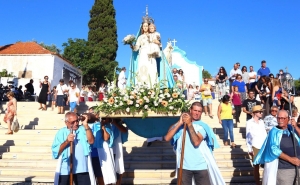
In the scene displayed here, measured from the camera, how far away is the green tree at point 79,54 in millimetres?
36094

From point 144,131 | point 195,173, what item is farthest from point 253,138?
point 195,173

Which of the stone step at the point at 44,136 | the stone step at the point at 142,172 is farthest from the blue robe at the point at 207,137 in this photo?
the stone step at the point at 44,136

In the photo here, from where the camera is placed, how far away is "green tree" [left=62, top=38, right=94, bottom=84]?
36.1 m

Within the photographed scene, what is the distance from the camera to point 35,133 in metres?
10.5

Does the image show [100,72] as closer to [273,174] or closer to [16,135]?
[16,135]

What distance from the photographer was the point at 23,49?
30.6m

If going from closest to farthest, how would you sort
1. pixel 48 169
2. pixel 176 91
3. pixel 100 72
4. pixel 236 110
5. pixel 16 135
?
pixel 176 91, pixel 48 169, pixel 16 135, pixel 236 110, pixel 100 72

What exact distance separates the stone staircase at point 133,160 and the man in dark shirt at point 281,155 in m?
2.99

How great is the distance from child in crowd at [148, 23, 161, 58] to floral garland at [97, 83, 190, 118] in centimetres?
272

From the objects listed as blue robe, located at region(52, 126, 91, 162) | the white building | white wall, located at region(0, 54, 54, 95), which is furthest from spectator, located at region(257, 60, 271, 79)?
white wall, located at region(0, 54, 54, 95)

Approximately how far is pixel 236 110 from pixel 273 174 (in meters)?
7.55

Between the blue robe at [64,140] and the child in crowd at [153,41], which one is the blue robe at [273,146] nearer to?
the blue robe at [64,140]

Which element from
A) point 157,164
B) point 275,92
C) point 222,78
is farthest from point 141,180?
point 222,78

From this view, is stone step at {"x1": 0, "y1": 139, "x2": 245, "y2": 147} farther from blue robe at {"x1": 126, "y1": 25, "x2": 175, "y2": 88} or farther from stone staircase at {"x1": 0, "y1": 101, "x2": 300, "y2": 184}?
blue robe at {"x1": 126, "y1": 25, "x2": 175, "y2": 88}
